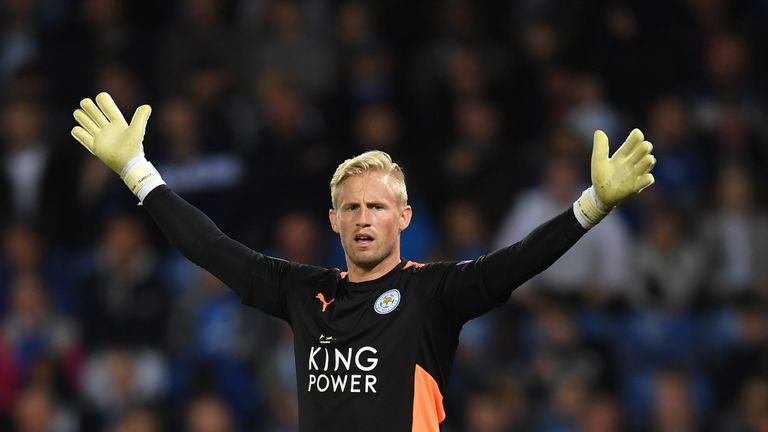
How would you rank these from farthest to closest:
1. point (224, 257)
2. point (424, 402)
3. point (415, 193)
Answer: point (415, 193) → point (224, 257) → point (424, 402)

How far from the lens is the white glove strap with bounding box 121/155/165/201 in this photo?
4.77 m

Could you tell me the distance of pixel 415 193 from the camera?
9.55 metres

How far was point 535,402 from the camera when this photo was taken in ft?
26.7

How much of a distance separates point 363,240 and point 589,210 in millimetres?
Result: 784

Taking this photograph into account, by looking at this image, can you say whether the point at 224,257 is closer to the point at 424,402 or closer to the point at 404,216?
the point at 404,216

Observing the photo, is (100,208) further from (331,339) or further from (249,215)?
(331,339)

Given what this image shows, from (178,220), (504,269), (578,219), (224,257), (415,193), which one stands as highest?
(415,193)

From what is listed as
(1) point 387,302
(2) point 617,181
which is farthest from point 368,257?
(2) point 617,181

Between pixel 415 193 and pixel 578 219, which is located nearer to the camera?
pixel 578 219

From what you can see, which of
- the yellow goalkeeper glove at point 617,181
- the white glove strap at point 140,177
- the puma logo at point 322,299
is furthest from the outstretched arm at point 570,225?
the white glove strap at point 140,177

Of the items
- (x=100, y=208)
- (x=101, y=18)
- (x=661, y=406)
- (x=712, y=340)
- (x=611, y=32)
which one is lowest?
(x=661, y=406)

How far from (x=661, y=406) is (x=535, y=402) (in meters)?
0.79

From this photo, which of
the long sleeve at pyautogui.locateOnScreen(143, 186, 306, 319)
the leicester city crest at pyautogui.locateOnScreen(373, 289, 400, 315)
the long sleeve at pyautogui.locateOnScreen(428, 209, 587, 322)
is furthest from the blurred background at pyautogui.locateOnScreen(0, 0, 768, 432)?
the long sleeve at pyautogui.locateOnScreen(428, 209, 587, 322)

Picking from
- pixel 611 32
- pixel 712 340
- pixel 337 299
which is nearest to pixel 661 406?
pixel 712 340
